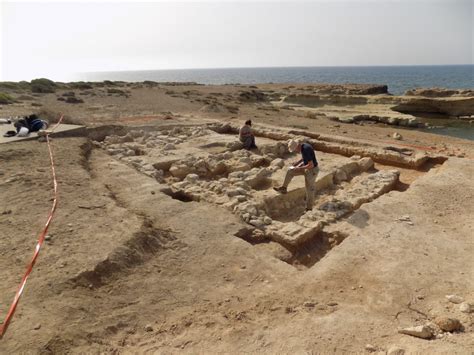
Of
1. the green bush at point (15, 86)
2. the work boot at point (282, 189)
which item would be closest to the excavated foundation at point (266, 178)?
the work boot at point (282, 189)

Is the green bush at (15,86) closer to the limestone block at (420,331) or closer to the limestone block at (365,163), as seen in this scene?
the limestone block at (365,163)

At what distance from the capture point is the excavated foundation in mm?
6062

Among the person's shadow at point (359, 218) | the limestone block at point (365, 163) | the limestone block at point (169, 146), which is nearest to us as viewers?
the person's shadow at point (359, 218)

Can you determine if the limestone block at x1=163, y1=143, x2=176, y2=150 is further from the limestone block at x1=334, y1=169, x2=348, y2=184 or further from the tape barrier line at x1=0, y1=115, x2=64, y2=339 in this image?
the limestone block at x1=334, y1=169, x2=348, y2=184

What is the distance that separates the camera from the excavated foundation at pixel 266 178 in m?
6.06

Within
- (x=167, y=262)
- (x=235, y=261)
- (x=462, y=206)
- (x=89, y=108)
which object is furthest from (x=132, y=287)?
(x=89, y=108)

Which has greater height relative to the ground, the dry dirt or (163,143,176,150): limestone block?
(163,143,176,150): limestone block

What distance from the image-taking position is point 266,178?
8656 mm

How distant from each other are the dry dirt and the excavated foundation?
5cm

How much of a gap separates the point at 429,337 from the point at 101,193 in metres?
5.86

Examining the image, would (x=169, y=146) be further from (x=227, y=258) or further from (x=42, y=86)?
(x=42, y=86)

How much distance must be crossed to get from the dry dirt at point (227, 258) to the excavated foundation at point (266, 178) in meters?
0.05

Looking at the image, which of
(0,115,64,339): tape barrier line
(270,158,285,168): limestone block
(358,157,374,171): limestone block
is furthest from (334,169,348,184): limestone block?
(0,115,64,339): tape barrier line

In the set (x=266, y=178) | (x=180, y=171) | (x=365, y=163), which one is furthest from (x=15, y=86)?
(x=365, y=163)
